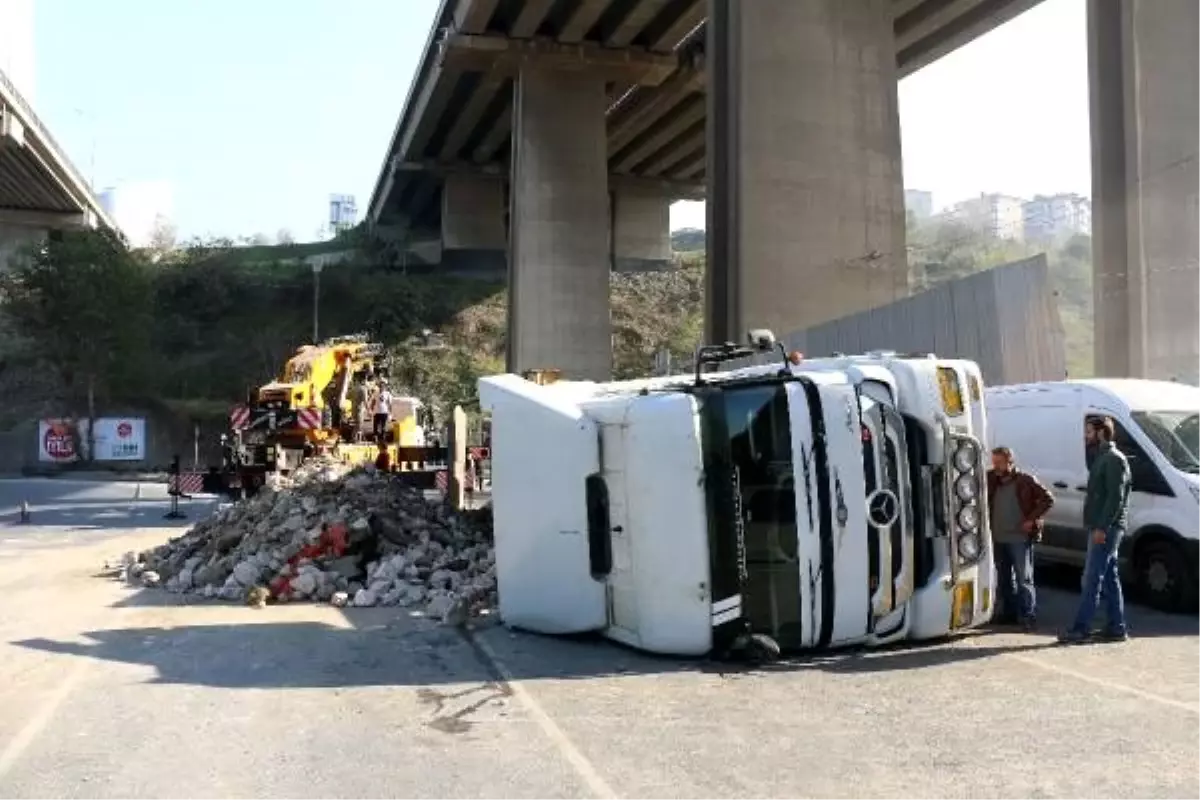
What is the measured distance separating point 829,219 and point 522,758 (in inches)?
740

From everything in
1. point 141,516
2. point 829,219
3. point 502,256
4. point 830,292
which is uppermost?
point 502,256

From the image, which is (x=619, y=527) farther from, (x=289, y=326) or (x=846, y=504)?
(x=289, y=326)

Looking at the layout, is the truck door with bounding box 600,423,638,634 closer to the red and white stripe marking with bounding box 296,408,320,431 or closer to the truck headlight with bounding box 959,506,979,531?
the truck headlight with bounding box 959,506,979,531

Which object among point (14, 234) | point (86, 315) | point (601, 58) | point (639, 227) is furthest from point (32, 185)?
point (601, 58)

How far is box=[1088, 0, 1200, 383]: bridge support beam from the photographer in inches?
888

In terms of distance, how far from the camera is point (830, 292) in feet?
75.8

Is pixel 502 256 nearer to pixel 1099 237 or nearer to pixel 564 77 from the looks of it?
pixel 564 77

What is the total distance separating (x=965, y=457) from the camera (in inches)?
320

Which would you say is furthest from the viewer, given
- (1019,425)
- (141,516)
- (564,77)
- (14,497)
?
(564,77)

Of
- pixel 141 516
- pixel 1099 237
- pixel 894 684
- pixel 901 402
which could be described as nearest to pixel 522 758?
pixel 894 684

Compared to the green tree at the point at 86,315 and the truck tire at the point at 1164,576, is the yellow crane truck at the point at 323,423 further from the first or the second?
the green tree at the point at 86,315

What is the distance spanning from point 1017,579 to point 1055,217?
2788 centimetres

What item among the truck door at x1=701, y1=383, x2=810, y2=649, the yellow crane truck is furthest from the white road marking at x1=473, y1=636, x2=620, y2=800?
the yellow crane truck

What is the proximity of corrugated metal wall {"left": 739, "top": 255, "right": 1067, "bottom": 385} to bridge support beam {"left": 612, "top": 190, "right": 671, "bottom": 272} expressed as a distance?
5123cm
